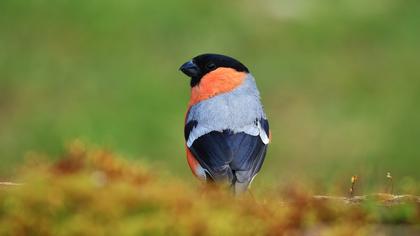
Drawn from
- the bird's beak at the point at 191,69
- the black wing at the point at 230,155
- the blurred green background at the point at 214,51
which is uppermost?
the blurred green background at the point at 214,51

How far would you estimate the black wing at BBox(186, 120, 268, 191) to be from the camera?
700 centimetres

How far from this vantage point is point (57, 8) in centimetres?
1398

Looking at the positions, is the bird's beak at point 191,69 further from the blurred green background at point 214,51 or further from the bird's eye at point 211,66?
the blurred green background at point 214,51

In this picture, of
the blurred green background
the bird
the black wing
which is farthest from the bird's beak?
the blurred green background

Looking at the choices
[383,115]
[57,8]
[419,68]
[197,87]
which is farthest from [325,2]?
[197,87]

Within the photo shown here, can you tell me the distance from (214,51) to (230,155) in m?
6.29

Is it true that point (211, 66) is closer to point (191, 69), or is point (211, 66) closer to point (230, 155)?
point (191, 69)

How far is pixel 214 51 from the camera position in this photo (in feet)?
43.7

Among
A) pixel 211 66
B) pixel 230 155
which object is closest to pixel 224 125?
pixel 230 155

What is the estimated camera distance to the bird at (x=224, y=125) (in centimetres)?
707

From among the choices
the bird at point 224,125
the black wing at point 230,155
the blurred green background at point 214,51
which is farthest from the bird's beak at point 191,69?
the blurred green background at point 214,51

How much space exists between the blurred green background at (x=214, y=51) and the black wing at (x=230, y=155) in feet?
10.8

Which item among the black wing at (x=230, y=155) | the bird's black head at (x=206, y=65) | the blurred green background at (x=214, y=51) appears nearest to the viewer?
the black wing at (x=230, y=155)

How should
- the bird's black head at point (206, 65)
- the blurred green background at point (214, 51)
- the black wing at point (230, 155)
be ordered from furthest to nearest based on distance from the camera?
the blurred green background at point (214, 51), the bird's black head at point (206, 65), the black wing at point (230, 155)
